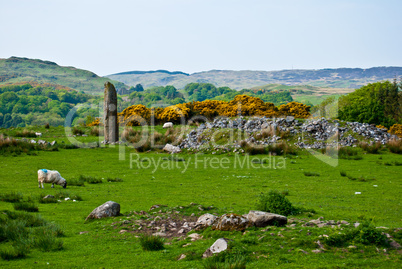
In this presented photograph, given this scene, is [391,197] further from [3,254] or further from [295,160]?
[3,254]

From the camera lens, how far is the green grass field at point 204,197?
620 cm

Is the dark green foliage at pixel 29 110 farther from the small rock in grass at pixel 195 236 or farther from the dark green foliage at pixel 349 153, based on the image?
the small rock in grass at pixel 195 236

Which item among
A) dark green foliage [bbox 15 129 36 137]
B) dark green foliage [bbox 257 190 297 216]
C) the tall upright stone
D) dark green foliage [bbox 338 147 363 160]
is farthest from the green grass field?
dark green foliage [bbox 15 129 36 137]

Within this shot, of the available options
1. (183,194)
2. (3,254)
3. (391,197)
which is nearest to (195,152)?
(183,194)

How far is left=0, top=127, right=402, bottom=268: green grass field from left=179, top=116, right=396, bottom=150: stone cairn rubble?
209 cm

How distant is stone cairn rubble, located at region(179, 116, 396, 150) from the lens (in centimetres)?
2747

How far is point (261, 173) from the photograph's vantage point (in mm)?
19078

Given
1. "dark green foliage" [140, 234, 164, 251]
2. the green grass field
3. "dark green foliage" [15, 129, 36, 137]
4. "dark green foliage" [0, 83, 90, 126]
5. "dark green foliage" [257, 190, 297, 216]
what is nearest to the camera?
the green grass field

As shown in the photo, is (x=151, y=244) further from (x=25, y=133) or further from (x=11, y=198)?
(x=25, y=133)

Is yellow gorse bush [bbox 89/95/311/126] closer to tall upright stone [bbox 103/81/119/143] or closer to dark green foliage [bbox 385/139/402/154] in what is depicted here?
tall upright stone [bbox 103/81/119/143]

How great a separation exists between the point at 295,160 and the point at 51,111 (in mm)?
111795

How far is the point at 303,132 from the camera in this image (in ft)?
93.0

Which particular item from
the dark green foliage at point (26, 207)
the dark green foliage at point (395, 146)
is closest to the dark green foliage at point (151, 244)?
the dark green foliage at point (26, 207)

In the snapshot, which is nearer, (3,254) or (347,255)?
(347,255)
